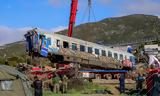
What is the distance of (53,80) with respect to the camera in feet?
106

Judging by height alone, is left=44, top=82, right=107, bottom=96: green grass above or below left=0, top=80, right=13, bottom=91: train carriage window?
below

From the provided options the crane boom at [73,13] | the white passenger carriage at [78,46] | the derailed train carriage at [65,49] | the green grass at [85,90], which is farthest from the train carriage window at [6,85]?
the crane boom at [73,13]

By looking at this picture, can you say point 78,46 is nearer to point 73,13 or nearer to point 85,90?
point 73,13

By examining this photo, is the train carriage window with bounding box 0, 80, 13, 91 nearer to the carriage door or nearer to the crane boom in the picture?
the carriage door

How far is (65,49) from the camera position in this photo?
140 feet

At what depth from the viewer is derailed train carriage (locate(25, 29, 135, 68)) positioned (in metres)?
41.3

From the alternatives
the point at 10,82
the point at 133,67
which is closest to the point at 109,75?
the point at 133,67

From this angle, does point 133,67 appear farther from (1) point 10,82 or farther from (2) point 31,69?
(1) point 10,82

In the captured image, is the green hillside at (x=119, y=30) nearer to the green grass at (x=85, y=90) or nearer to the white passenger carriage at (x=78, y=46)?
the white passenger carriage at (x=78, y=46)

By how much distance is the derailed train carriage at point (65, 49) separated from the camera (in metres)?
41.3

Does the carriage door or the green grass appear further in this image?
the carriage door

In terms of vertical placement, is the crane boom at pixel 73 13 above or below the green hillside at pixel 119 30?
below

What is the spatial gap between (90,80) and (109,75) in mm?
3931

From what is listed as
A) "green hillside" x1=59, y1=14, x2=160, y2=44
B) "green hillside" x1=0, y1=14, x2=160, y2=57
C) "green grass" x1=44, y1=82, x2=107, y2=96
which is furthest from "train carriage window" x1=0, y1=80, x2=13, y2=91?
"green hillside" x1=59, y1=14, x2=160, y2=44
